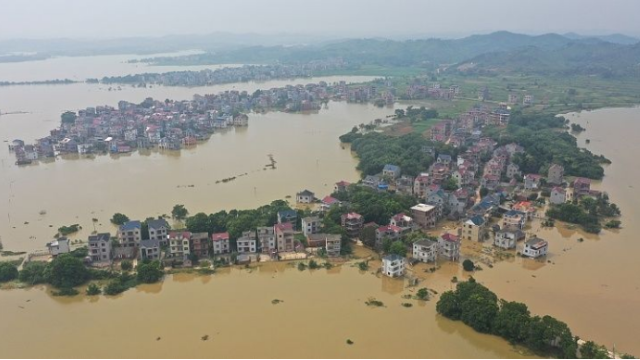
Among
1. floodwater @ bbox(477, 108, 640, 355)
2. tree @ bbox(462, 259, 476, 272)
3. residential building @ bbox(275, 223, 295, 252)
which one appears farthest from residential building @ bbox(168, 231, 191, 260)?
floodwater @ bbox(477, 108, 640, 355)

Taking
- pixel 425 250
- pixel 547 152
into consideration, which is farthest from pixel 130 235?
pixel 547 152

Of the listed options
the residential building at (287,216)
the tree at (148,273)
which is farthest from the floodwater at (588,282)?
the tree at (148,273)

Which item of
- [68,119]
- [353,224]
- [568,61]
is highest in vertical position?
[568,61]

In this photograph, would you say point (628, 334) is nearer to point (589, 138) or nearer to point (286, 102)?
point (589, 138)

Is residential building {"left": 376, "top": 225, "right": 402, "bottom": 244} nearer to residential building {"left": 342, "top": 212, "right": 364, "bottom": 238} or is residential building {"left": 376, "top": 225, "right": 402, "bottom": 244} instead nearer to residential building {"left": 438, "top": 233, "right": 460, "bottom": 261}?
residential building {"left": 342, "top": 212, "right": 364, "bottom": 238}

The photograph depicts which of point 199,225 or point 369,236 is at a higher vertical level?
point 199,225

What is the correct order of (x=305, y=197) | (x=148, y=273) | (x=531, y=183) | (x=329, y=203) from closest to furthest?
1. (x=148, y=273)
2. (x=329, y=203)
3. (x=305, y=197)
4. (x=531, y=183)

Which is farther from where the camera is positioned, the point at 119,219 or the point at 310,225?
the point at 119,219

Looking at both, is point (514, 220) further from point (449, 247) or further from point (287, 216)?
point (287, 216)
